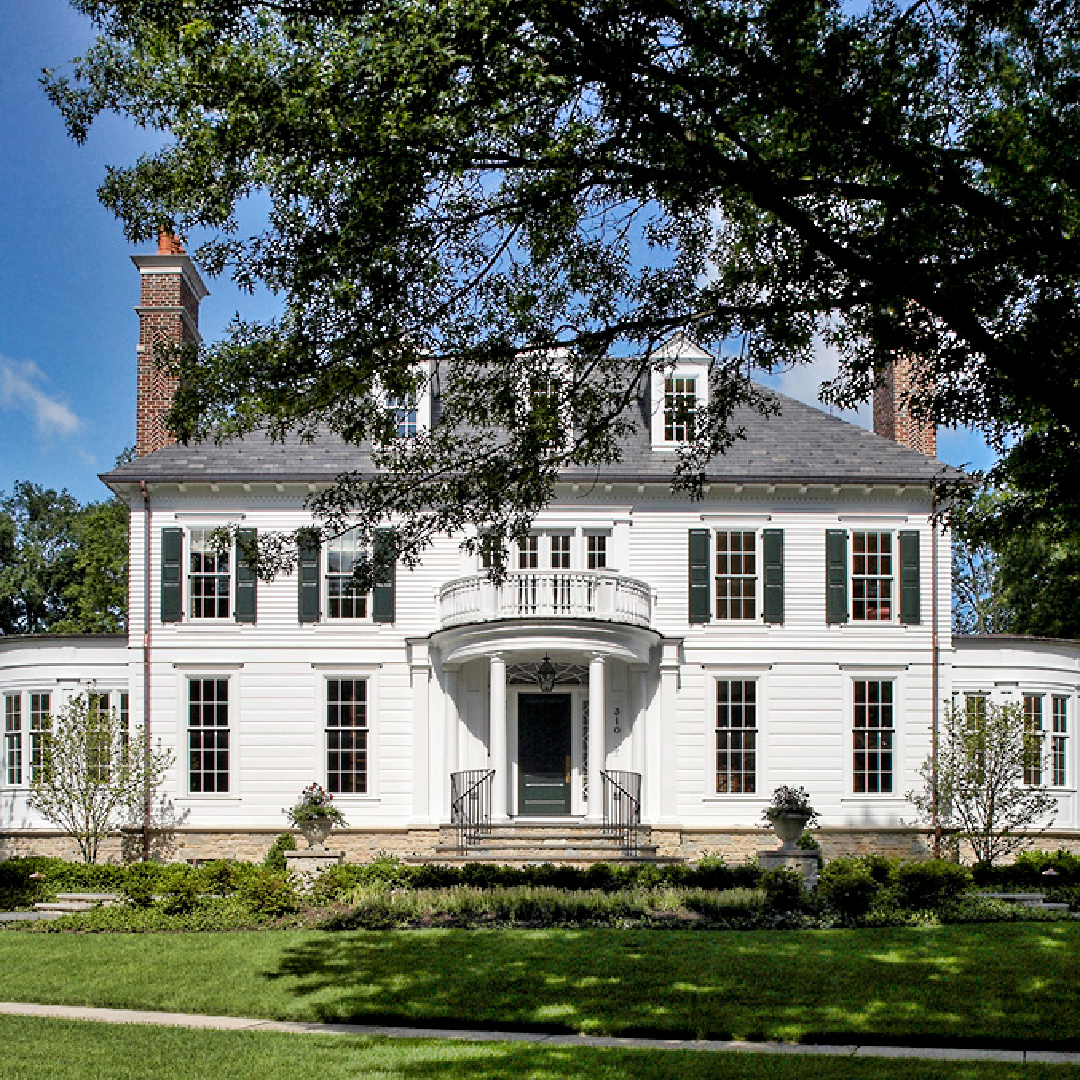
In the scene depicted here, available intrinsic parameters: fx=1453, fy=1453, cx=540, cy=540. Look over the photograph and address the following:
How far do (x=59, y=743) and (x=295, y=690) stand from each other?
4.23 meters

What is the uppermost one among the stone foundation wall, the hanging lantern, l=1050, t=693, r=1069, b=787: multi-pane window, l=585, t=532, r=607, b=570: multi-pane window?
l=585, t=532, r=607, b=570: multi-pane window

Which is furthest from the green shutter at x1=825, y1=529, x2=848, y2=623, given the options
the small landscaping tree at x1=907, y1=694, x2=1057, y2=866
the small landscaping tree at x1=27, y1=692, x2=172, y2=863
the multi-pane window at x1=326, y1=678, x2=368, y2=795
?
the small landscaping tree at x1=27, y1=692, x2=172, y2=863

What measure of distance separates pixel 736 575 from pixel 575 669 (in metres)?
3.50

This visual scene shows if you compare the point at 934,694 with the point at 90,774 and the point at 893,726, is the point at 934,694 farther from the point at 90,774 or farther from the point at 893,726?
the point at 90,774

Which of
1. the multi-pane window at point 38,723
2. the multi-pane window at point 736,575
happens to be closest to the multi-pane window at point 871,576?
the multi-pane window at point 736,575

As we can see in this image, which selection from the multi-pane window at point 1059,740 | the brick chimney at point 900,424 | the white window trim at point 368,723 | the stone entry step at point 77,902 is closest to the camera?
the stone entry step at point 77,902

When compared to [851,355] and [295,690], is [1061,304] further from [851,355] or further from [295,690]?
[295,690]

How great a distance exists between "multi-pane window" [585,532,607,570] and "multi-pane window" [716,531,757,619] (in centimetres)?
215

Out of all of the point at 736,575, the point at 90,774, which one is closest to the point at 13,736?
the point at 90,774

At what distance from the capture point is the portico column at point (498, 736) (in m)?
25.2

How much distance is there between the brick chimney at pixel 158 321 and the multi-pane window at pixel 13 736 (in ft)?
17.2

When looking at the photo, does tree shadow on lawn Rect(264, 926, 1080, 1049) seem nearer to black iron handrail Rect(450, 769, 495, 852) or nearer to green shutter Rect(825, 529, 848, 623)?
black iron handrail Rect(450, 769, 495, 852)

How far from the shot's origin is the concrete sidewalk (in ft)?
34.9

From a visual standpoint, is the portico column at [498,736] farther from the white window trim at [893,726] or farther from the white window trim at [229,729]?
the white window trim at [893,726]
